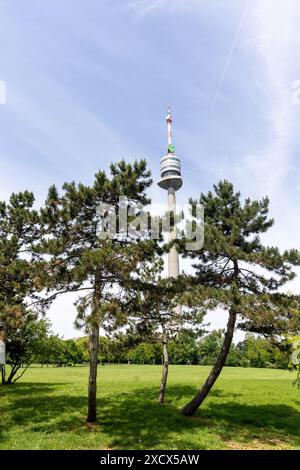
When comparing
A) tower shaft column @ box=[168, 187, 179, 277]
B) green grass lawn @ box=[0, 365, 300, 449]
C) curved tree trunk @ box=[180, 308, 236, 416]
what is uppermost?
tower shaft column @ box=[168, 187, 179, 277]

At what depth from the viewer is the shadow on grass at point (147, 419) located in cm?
1516

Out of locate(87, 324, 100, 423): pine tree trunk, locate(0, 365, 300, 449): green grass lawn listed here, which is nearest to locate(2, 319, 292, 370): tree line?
locate(87, 324, 100, 423): pine tree trunk

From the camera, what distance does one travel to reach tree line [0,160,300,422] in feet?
53.0

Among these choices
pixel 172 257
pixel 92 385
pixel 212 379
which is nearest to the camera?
pixel 92 385

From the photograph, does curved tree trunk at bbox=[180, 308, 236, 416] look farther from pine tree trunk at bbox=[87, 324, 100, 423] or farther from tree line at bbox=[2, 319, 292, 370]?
pine tree trunk at bbox=[87, 324, 100, 423]

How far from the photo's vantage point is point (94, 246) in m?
17.9

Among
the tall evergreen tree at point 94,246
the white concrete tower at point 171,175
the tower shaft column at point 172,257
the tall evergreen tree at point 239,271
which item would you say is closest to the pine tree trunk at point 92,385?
the tall evergreen tree at point 94,246

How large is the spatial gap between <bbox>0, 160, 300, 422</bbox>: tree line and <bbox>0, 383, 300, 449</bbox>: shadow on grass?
1362 mm

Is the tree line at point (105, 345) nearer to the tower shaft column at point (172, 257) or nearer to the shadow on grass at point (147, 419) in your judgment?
the shadow on grass at point (147, 419)

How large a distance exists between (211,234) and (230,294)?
3.18 m

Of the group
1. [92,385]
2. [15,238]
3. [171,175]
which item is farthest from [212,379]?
[171,175]

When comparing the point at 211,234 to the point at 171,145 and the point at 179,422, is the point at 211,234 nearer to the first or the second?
the point at 179,422

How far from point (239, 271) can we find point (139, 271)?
5702mm

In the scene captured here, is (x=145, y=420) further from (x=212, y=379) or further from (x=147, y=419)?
(x=212, y=379)
